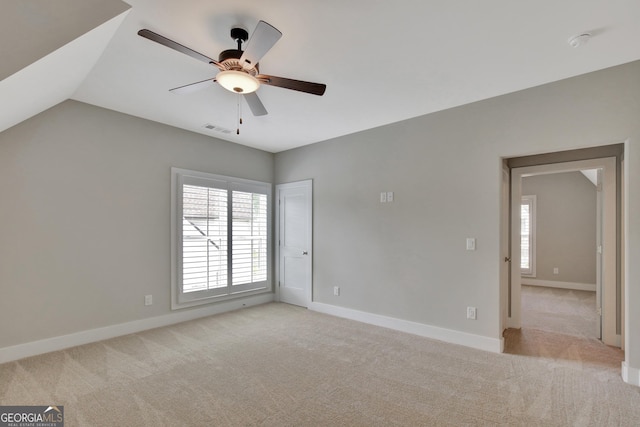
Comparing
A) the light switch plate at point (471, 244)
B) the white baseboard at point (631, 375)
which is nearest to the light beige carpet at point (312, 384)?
the white baseboard at point (631, 375)

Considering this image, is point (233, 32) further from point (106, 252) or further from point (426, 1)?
point (106, 252)

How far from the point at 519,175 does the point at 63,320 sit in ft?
19.1

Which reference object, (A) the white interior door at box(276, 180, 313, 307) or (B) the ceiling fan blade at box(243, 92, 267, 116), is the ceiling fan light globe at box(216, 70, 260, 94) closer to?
(B) the ceiling fan blade at box(243, 92, 267, 116)

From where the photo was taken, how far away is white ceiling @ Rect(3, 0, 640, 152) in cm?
196

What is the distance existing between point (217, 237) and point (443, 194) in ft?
10.8

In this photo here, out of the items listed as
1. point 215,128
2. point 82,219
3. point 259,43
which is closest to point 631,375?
point 259,43

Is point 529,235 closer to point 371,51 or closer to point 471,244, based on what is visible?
point 471,244

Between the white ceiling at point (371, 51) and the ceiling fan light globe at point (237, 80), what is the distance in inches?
13.6

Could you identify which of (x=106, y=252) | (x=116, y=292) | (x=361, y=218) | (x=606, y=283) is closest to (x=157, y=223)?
(x=106, y=252)

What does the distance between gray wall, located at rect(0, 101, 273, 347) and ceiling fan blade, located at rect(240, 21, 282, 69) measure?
2.56 metres

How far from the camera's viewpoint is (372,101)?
3385 millimetres

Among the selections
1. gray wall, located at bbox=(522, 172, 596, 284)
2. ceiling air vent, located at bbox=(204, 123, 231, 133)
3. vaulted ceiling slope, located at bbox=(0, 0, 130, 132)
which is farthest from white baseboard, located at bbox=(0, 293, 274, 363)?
gray wall, located at bbox=(522, 172, 596, 284)

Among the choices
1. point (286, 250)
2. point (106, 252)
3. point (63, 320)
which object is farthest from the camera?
point (286, 250)

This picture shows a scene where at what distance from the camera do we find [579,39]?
223cm
